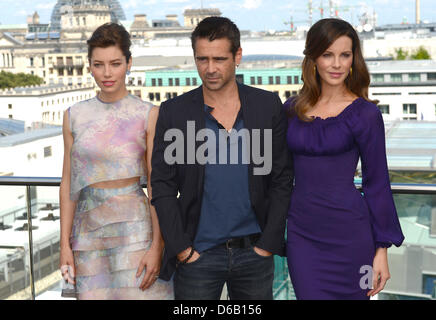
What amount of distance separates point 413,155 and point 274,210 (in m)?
15.6

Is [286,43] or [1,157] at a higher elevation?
[286,43]

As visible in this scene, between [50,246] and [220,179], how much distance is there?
1.66m

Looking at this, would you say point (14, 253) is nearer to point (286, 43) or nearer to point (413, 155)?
point (413, 155)

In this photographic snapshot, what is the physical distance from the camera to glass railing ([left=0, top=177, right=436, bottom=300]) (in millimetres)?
3837

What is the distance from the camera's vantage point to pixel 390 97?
161 feet

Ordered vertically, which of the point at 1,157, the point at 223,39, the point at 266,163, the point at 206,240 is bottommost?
the point at 1,157

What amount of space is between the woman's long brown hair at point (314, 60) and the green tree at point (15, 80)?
7985 cm

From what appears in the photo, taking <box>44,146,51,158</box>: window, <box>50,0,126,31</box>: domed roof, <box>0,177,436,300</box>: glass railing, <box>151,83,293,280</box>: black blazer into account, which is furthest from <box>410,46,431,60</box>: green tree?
<box>50,0,126,31</box>: domed roof

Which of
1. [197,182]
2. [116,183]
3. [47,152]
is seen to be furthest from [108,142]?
[47,152]

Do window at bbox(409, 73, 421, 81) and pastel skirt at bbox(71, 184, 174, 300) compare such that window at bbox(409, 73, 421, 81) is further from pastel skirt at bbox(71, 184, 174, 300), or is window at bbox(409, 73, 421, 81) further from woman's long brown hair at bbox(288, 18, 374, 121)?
pastel skirt at bbox(71, 184, 174, 300)

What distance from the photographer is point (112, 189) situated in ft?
10.2

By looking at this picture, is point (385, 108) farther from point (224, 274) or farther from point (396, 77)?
point (224, 274)

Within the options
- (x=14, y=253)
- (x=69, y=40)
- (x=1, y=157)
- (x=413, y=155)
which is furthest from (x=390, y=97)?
(x=69, y=40)

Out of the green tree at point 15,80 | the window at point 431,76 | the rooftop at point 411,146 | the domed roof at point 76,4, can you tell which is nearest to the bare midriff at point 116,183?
the rooftop at point 411,146
